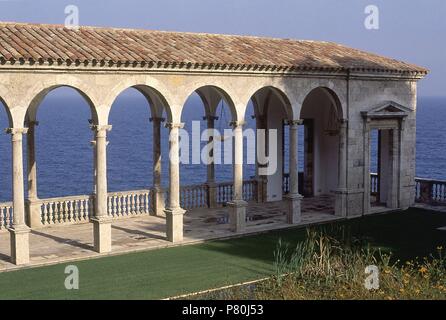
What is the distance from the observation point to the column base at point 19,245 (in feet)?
50.2

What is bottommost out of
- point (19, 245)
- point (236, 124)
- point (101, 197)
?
point (19, 245)

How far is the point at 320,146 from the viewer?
26.2 m

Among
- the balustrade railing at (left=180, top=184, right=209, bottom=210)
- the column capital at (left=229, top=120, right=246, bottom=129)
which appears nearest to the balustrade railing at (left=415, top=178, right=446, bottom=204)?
the balustrade railing at (left=180, top=184, right=209, bottom=210)

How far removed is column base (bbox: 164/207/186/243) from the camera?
1786cm

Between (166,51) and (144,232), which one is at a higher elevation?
(166,51)

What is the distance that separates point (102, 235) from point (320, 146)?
12.0m

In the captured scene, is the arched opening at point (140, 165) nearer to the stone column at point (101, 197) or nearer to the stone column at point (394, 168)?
the stone column at point (101, 197)

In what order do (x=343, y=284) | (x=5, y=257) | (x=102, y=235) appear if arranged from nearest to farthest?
(x=343, y=284) → (x=5, y=257) → (x=102, y=235)

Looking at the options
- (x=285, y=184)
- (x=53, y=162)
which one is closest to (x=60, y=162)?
(x=53, y=162)

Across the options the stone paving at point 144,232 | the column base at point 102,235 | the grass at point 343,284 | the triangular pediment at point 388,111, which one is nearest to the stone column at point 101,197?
the column base at point 102,235

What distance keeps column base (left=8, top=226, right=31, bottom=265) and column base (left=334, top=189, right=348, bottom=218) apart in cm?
1071

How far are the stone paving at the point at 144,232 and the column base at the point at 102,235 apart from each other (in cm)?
21

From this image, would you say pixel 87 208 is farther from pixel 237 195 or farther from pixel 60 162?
pixel 60 162
